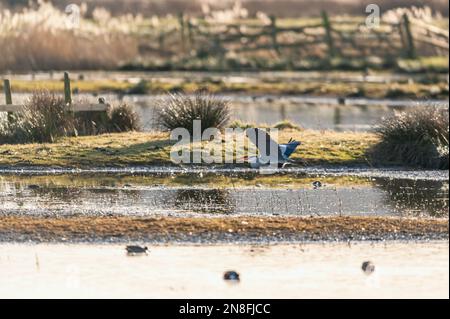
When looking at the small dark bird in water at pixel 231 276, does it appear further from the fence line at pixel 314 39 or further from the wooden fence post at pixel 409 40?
the fence line at pixel 314 39

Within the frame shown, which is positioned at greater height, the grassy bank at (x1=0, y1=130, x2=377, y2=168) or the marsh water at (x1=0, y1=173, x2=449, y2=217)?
the grassy bank at (x1=0, y1=130, x2=377, y2=168)

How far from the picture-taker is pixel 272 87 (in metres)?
42.6

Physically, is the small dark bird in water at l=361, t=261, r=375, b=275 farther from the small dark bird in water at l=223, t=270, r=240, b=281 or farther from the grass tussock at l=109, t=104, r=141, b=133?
the grass tussock at l=109, t=104, r=141, b=133

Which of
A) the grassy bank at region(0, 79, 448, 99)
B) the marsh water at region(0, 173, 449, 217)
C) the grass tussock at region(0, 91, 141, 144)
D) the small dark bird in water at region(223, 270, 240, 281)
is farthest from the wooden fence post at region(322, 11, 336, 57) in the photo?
the small dark bird in water at region(223, 270, 240, 281)

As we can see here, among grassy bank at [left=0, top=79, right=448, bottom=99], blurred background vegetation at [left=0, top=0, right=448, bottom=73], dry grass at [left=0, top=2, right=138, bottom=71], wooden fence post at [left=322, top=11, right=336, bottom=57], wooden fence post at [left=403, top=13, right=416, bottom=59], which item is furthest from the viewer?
wooden fence post at [left=322, top=11, right=336, bottom=57]

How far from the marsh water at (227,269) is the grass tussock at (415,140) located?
272 inches

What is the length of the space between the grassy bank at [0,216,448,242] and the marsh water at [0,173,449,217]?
0.69 m

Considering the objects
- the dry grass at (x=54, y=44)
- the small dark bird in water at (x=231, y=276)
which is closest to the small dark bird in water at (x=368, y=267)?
the small dark bird in water at (x=231, y=276)

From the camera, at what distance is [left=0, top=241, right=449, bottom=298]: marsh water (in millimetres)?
12555

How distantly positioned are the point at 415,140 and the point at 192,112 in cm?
429

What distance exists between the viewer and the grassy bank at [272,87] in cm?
4016

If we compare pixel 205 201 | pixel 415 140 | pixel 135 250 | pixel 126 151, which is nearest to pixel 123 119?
pixel 126 151
